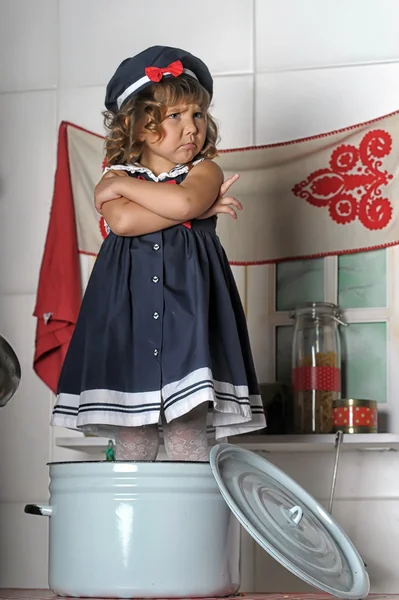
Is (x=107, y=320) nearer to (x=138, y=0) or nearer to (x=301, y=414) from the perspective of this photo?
(x=301, y=414)

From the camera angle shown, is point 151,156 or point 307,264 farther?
point 307,264

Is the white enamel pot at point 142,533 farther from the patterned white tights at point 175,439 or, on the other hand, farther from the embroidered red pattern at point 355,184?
the embroidered red pattern at point 355,184

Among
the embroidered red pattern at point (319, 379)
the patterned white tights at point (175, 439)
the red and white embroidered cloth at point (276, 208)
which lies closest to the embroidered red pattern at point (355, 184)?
the red and white embroidered cloth at point (276, 208)

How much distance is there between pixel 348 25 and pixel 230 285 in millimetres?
Answer: 743

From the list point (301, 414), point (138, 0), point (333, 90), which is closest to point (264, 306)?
point (301, 414)

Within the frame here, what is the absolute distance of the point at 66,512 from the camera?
117 centimetres

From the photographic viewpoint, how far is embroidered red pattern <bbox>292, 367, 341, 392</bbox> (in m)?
1.69

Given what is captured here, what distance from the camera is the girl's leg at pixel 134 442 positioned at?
1.30 meters

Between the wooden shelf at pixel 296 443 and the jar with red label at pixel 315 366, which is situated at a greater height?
the jar with red label at pixel 315 366

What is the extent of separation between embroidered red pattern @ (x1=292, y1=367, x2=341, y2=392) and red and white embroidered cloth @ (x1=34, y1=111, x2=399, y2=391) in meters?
0.24

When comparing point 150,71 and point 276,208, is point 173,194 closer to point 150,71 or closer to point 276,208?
point 150,71

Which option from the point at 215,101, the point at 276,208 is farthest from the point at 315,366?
the point at 215,101

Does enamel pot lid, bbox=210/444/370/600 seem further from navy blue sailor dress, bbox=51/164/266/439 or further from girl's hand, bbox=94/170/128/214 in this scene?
girl's hand, bbox=94/170/128/214

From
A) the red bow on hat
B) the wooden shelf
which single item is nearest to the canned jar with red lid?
the wooden shelf
